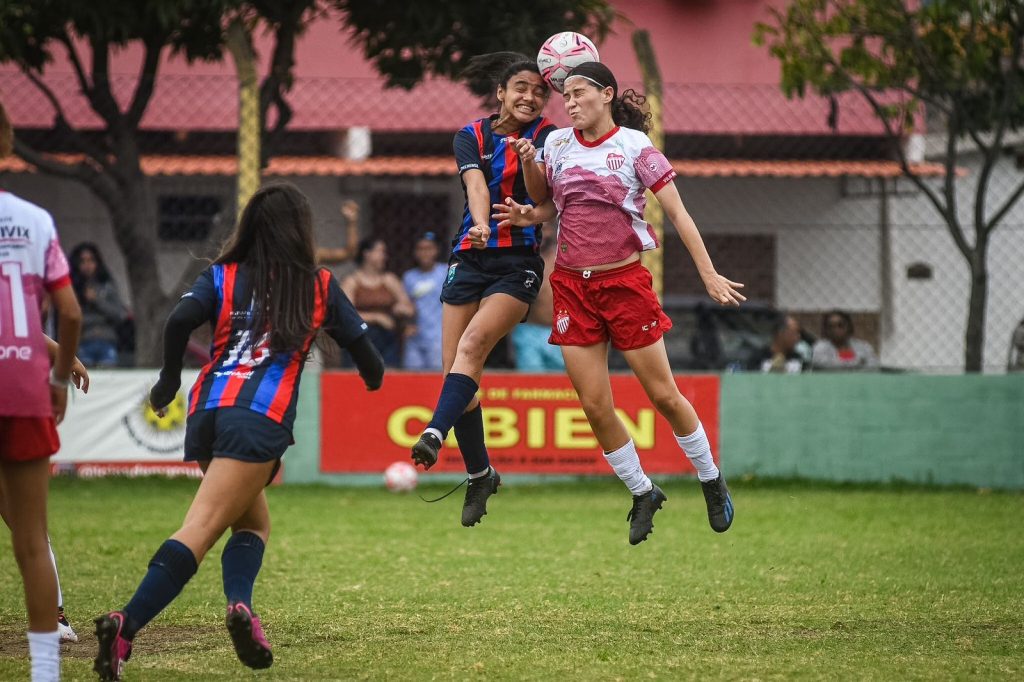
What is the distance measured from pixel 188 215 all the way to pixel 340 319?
798cm

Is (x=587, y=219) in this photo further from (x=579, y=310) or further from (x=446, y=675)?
(x=446, y=675)

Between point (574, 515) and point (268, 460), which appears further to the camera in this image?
point (574, 515)

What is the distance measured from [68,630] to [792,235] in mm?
8724

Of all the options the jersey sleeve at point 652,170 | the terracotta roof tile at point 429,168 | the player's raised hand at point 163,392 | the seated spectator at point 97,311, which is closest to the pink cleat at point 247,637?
the player's raised hand at point 163,392

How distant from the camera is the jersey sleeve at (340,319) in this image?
5.47m

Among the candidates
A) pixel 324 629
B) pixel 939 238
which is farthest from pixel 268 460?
pixel 939 238

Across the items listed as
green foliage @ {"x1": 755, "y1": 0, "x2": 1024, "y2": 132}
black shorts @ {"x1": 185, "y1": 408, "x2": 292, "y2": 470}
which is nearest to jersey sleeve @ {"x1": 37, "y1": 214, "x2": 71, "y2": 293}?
black shorts @ {"x1": 185, "y1": 408, "x2": 292, "y2": 470}

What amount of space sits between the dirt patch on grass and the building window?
6840 mm

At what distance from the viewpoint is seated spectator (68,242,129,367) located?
41.5ft

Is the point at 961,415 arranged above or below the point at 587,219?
below

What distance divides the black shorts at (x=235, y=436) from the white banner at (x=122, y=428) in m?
7.35

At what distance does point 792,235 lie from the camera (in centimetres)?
1338

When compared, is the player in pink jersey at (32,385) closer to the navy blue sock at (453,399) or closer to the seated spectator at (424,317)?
the navy blue sock at (453,399)

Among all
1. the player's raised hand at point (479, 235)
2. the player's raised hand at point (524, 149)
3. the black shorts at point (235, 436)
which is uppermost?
the player's raised hand at point (524, 149)
